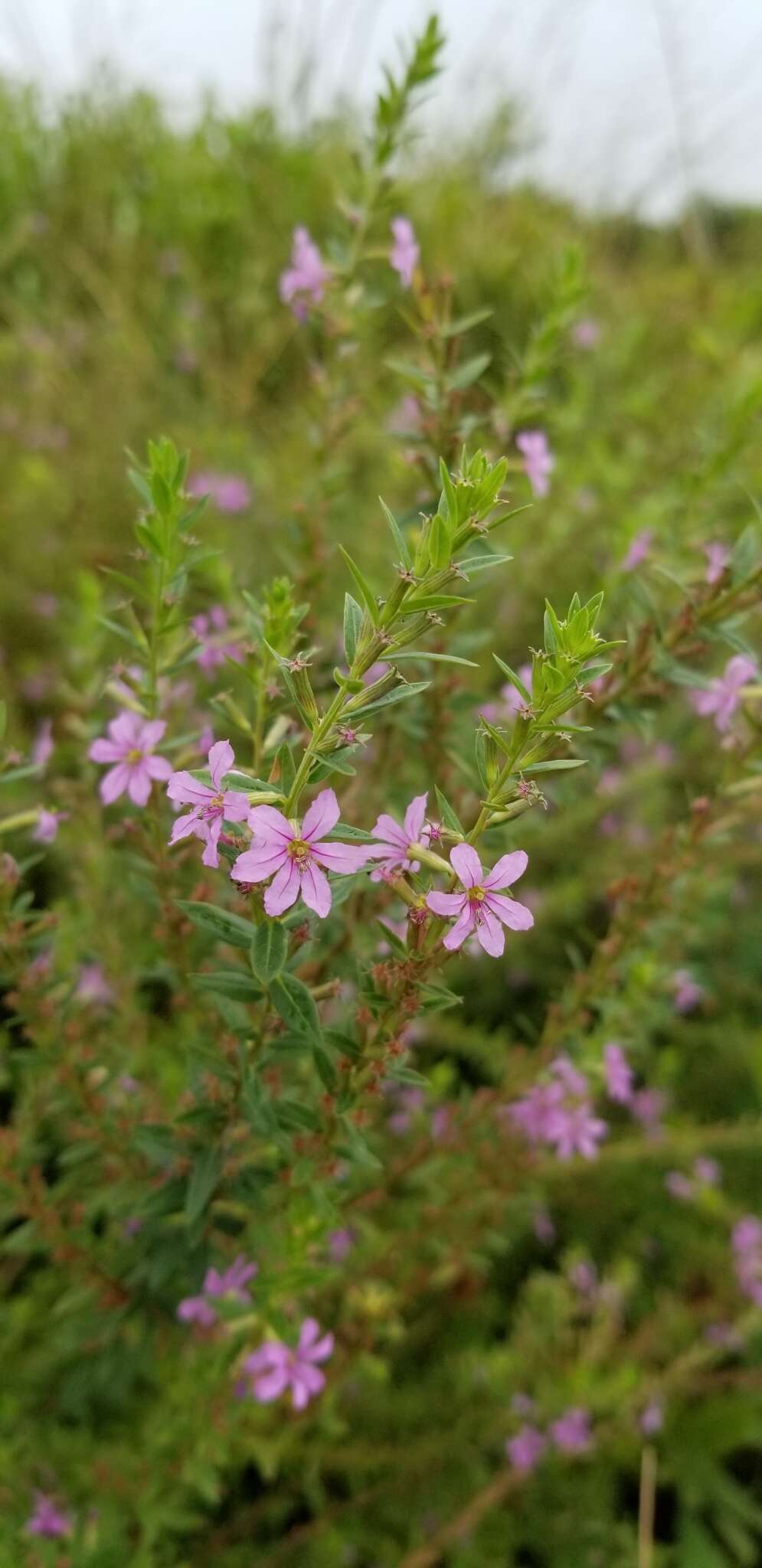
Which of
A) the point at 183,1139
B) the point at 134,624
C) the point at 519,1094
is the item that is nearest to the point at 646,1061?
the point at 519,1094

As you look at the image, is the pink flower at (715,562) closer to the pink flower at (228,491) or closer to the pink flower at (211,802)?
the pink flower at (211,802)

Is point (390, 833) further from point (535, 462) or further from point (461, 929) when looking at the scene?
Result: point (535, 462)

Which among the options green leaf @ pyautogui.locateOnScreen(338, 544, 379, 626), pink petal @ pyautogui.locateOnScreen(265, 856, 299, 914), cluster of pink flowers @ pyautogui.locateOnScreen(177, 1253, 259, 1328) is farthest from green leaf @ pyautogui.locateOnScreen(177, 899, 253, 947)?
cluster of pink flowers @ pyautogui.locateOnScreen(177, 1253, 259, 1328)

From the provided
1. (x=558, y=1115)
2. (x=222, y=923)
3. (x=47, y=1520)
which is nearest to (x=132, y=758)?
(x=222, y=923)

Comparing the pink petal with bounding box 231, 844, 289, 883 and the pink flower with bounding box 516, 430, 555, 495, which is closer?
the pink petal with bounding box 231, 844, 289, 883

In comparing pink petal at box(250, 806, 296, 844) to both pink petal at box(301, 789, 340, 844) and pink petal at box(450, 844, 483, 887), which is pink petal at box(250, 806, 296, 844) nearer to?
pink petal at box(301, 789, 340, 844)

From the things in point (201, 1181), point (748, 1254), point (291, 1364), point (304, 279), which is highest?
point (304, 279)
